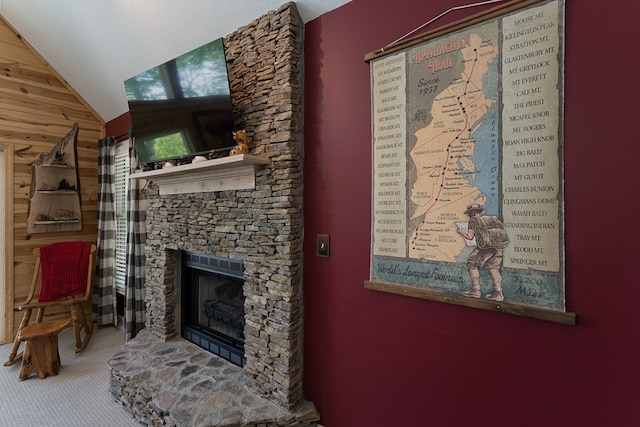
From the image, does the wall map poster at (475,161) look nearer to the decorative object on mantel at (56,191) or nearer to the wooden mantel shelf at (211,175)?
the wooden mantel shelf at (211,175)

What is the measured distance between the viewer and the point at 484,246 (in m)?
1.20

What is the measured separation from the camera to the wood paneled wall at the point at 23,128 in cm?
302

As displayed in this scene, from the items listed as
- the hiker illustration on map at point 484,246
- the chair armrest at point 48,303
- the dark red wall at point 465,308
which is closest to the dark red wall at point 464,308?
the dark red wall at point 465,308

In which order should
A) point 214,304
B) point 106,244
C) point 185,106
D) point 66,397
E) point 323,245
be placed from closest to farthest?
1. point 323,245
2. point 185,106
3. point 66,397
4. point 214,304
5. point 106,244

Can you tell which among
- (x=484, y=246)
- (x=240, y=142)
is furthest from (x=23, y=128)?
(x=484, y=246)

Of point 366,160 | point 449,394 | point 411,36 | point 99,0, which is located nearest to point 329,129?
point 366,160

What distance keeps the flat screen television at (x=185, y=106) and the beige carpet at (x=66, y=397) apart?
6.01 ft

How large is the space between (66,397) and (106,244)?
1.67 m

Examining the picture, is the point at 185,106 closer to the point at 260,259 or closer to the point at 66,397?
the point at 260,259

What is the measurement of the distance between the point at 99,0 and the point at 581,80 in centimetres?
316

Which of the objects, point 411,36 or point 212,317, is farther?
point 212,317

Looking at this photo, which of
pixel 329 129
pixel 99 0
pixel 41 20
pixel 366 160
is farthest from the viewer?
pixel 41 20

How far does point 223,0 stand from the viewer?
5.99 ft

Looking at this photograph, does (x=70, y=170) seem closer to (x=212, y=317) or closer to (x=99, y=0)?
(x=99, y=0)
